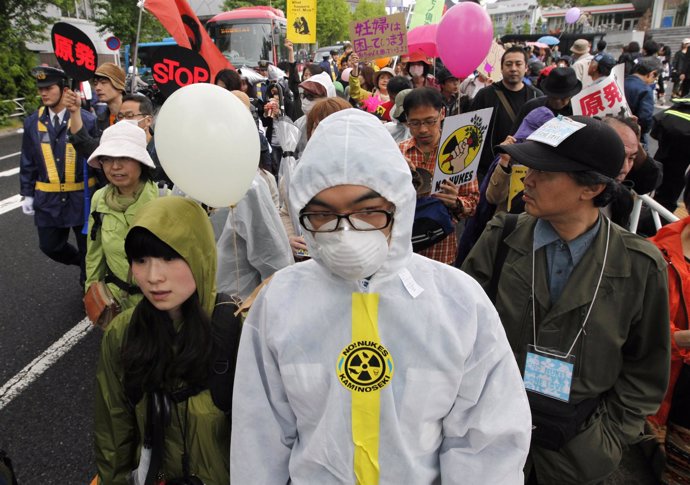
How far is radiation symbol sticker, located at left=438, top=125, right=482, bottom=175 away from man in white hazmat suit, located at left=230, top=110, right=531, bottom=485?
1601 millimetres

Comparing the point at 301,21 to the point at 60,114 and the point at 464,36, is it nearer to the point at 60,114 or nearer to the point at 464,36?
the point at 464,36

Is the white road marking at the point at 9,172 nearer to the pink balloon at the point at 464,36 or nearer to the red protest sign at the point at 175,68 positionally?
the red protest sign at the point at 175,68

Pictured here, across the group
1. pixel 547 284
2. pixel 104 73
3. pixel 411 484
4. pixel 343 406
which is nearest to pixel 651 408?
pixel 547 284

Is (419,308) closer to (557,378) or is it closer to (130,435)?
(557,378)

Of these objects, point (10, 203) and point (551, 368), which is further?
point (10, 203)

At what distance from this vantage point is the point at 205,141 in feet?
6.22

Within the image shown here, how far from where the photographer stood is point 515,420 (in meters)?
1.24

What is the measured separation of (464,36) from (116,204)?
3.75 m

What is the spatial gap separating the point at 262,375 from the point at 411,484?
1.57ft

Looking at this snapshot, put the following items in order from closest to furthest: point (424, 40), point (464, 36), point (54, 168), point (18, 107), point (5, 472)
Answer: point (5, 472)
point (54, 168)
point (464, 36)
point (424, 40)
point (18, 107)

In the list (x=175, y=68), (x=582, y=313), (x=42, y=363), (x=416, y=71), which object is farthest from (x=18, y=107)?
(x=582, y=313)

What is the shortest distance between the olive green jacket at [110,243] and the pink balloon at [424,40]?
Answer: 6099mm

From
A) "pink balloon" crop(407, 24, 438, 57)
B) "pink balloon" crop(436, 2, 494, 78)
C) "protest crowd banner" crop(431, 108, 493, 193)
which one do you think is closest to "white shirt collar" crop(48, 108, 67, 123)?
"protest crowd banner" crop(431, 108, 493, 193)

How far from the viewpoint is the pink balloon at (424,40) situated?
7.70 metres
